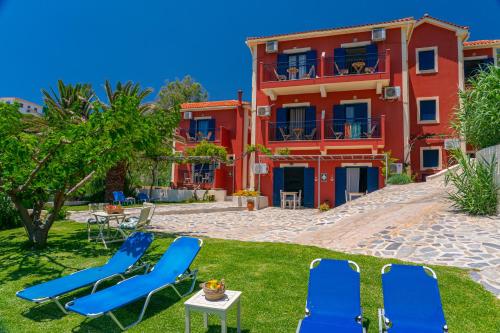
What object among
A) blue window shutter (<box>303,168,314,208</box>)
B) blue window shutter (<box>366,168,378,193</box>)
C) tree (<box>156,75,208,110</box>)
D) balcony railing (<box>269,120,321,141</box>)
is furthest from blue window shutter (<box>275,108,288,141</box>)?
tree (<box>156,75,208,110</box>)

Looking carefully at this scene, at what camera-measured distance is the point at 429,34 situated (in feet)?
60.8

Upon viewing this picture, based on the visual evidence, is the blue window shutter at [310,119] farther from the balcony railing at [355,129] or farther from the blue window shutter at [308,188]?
the blue window shutter at [308,188]

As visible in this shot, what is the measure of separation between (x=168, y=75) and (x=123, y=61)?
9.83 meters

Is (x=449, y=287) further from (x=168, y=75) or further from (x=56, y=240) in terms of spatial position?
(x=168, y=75)

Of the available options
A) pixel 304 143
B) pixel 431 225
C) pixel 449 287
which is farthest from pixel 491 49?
pixel 449 287

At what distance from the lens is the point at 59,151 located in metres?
6.63

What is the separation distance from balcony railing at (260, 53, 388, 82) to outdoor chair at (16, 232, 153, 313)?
14.8 metres

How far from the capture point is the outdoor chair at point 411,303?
311 cm

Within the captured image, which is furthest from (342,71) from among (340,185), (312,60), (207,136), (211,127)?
(207,136)

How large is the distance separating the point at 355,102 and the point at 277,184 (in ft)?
20.4

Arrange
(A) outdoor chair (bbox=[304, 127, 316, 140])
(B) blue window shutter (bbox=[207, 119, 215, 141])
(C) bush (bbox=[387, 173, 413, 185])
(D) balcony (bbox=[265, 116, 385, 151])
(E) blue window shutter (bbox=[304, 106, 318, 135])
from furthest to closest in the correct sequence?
(B) blue window shutter (bbox=[207, 119, 215, 141])
(E) blue window shutter (bbox=[304, 106, 318, 135])
(A) outdoor chair (bbox=[304, 127, 316, 140])
(D) balcony (bbox=[265, 116, 385, 151])
(C) bush (bbox=[387, 173, 413, 185])

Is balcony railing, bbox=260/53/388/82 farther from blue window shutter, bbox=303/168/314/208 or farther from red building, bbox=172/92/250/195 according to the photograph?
blue window shutter, bbox=303/168/314/208

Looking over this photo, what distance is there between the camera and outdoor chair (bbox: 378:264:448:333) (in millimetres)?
3111

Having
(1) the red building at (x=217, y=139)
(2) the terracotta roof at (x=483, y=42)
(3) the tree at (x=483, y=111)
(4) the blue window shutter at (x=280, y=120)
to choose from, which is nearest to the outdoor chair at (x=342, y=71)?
(4) the blue window shutter at (x=280, y=120)
